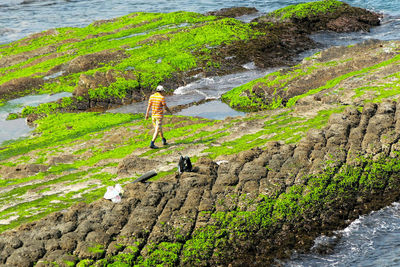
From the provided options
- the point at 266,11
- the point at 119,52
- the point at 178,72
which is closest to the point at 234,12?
the point at 266,11

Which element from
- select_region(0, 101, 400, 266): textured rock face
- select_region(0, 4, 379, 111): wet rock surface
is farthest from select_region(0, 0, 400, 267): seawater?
select_region(0, 4, 379, 111): wet rock surface

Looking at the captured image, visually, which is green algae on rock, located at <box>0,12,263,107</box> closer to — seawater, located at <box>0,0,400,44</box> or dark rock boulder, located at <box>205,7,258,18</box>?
dark rock boulder, located at <box>205,7,258,18</box>

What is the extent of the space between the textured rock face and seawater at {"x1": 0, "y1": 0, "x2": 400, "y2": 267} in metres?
0.51

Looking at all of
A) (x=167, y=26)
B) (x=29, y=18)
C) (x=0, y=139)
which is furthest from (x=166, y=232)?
(x=29, y=18)

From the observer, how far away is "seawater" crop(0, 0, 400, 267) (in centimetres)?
1212

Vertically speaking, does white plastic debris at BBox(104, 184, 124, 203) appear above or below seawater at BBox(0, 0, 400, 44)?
below

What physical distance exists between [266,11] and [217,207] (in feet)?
122

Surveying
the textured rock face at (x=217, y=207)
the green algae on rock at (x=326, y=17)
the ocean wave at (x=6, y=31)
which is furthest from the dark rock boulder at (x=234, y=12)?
the textured rock face at (x=217, y=207)

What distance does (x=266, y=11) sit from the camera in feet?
153

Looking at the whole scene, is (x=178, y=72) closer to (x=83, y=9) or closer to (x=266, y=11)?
(x=266, y=11)

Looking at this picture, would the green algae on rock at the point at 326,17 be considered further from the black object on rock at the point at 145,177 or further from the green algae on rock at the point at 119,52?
the black object on rock at the point at 145,177

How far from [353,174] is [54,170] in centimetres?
1030

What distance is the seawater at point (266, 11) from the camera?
12125mm

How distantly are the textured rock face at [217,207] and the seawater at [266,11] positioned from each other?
508mm
